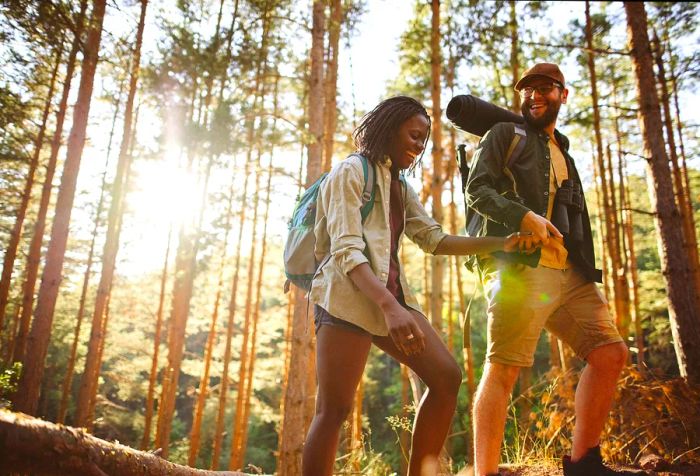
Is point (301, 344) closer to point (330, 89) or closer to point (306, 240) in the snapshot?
point (306, 240)

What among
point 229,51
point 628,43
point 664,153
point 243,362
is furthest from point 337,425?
point 243,362

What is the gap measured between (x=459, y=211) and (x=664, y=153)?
12.3 m

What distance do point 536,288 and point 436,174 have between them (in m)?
6.43

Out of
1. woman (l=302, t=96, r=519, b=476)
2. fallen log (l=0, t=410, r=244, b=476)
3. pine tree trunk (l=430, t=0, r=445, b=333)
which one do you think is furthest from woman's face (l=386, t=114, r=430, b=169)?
pine tree trunk (l=430, t=0, r=445, b=333)

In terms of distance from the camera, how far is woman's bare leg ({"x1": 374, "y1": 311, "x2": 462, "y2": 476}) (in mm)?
2012

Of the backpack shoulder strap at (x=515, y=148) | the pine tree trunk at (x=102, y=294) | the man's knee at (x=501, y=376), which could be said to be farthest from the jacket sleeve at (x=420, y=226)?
the pine tree trunk at (x=102, y=294)

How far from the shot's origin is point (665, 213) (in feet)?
17.0

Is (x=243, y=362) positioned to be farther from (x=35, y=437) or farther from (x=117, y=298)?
(x=35, y=437)

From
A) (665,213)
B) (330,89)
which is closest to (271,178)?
(330,89)

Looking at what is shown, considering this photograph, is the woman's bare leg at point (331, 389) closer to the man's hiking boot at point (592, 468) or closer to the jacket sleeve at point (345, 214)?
the jacket sleeve at point (345, 214)

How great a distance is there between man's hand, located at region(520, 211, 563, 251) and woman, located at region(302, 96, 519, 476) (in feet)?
0.25

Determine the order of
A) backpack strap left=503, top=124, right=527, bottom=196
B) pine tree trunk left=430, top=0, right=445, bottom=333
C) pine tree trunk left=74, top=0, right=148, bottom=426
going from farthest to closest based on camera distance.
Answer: pine tree trunk left=74, top=0, right=148, bottom=426, pine tree trunk left=430, top=0, right=445, bottom=333, backpack strap left=503, top=124, right=527, bottom=196

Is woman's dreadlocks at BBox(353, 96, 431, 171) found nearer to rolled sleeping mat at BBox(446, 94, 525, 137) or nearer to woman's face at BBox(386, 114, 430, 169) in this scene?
woman's face at BBox(386, 114, 430, 169)

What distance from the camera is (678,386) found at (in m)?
4.39
